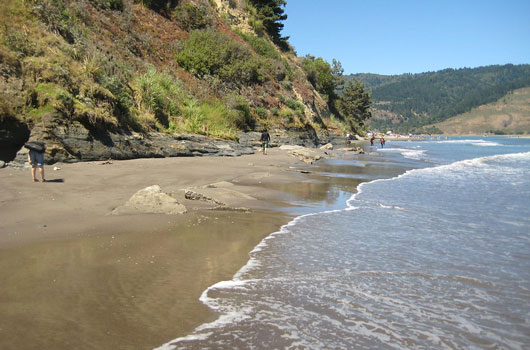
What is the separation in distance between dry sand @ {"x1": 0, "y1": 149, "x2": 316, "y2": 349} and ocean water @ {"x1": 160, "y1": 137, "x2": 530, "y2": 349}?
1.01 ft

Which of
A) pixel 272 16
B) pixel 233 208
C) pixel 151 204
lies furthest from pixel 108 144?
pixel 272 16

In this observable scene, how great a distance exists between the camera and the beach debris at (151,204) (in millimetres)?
6461

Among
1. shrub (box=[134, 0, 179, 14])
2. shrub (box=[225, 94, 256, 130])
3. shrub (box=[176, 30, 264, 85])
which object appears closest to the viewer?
shrub (box=[225, 94, 256, 130])

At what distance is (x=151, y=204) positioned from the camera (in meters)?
6.58

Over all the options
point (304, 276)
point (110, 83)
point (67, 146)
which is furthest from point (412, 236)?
point (110, 83)

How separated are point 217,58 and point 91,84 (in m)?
13.7

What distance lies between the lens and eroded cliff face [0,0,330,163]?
34.1 feet

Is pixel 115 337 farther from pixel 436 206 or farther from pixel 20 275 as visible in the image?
pixel 436 206

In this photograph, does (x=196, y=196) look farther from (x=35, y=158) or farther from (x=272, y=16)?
(x=272, y=16)

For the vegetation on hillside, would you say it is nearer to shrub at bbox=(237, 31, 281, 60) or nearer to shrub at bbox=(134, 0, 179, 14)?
shrub at bbox=(237, 31, 281, 60)

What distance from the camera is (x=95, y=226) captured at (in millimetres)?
5516

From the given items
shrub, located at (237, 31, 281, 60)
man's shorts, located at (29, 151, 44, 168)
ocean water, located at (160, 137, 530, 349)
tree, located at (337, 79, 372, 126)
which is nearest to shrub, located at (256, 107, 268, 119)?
shrub, located at (237, 31, 281, 60)

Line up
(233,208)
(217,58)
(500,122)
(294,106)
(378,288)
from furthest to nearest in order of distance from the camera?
(500,122)
(294,106)
(217,58)
(233,208)
(378,288)

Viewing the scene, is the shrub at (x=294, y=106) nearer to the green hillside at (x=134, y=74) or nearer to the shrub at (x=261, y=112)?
the green hillside at (x=134, y=74)
